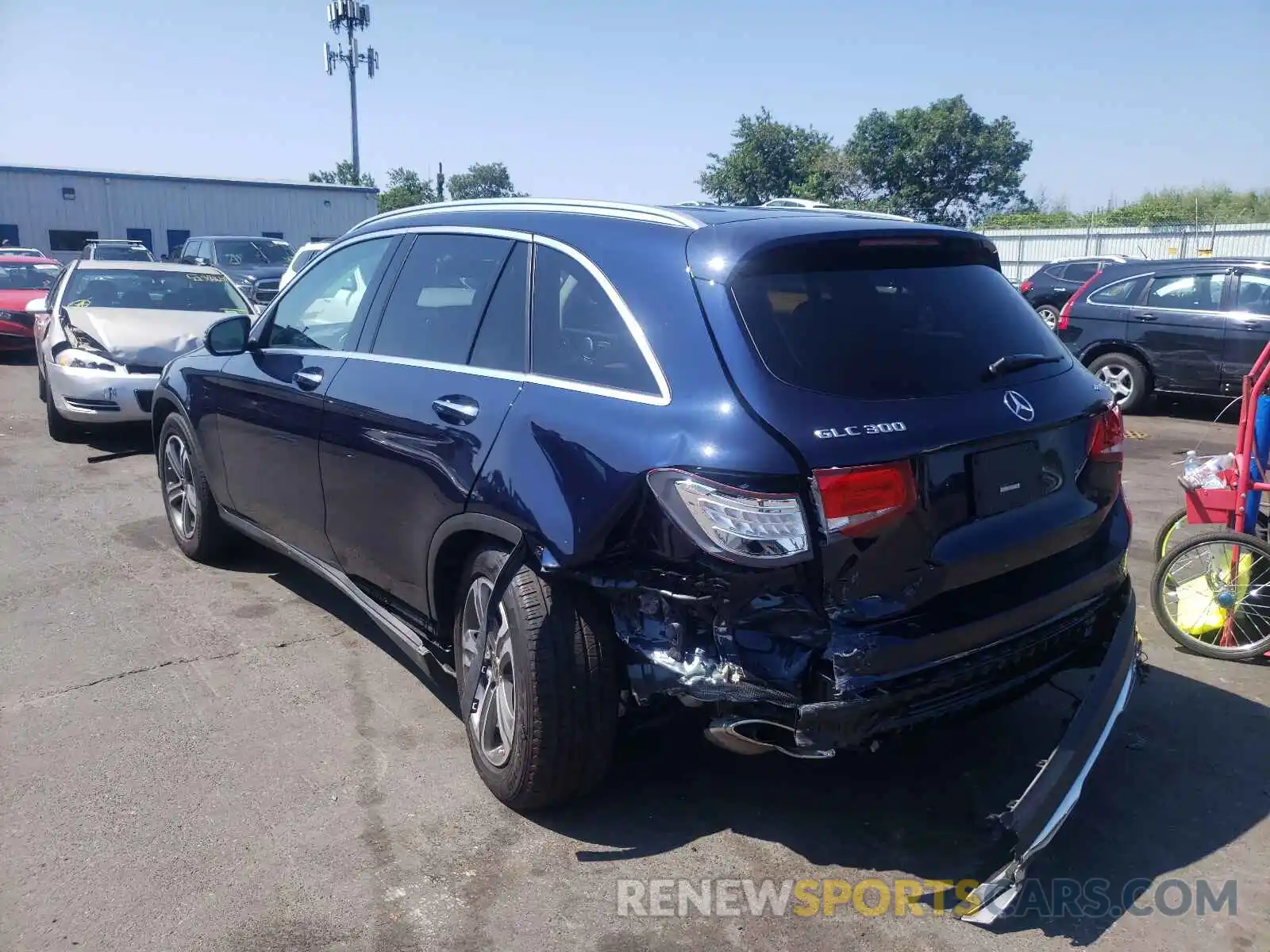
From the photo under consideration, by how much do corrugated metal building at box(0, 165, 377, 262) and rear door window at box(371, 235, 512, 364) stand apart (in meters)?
38.3

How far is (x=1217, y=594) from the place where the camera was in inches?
179

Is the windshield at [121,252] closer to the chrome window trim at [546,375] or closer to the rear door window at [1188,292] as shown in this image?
the rear door window at [1188,292]

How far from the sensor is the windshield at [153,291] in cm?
1016

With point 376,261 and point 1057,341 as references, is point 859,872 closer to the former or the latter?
point 1057,341

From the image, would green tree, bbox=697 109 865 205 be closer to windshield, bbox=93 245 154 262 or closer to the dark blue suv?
windshield, bbox=93 245 154 262

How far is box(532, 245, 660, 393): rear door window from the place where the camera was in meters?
3.13

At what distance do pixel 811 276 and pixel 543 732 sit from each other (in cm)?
157

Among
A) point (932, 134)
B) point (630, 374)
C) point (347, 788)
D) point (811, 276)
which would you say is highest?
point (932, 134)

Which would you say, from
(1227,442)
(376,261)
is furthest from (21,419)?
(1227,442)

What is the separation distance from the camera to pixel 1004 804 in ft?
11.3

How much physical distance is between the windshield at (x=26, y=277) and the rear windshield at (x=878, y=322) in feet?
59.6

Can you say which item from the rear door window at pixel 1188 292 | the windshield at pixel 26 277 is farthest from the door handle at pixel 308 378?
the windshield at pixel 26 277

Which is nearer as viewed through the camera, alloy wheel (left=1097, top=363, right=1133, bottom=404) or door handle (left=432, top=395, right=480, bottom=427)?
door handle (left=432, top=395, right=480, bottom=427)

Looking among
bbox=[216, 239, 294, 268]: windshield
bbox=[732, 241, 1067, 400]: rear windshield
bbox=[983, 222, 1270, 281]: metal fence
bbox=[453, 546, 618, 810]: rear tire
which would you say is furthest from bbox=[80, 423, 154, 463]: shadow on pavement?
bbox=[983, 222, 1270, 281]: metal fence
